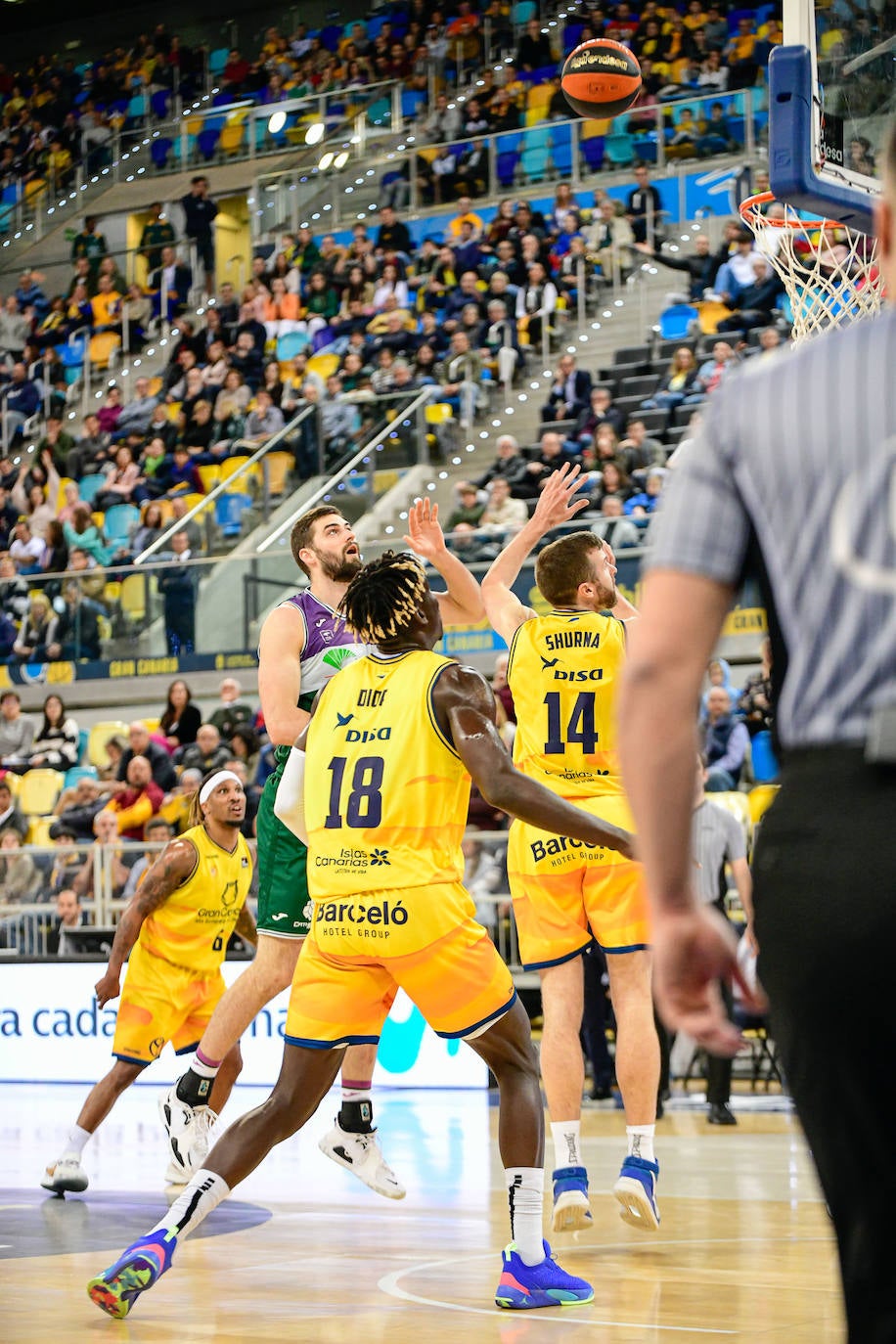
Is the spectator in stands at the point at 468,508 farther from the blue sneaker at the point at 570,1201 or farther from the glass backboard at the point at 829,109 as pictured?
the blue sneaker at the point at 570,1201

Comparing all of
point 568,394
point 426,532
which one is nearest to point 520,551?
point 426,532

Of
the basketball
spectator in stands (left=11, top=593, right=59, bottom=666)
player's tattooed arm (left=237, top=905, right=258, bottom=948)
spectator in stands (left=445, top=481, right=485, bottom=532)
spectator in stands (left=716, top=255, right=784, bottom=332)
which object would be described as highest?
the basketball

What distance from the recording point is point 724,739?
1313 cm

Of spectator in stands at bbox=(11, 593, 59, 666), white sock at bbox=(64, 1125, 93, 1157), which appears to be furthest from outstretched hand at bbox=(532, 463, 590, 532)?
spectator in stands at bbox=(11, 593, 59, 666)

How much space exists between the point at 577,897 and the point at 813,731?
180 inches

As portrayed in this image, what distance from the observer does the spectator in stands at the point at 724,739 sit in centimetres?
1304

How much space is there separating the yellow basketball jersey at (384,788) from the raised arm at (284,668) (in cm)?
164

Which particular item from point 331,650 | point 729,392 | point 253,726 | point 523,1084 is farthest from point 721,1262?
point 253,726

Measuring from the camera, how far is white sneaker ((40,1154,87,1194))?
26.3 ft

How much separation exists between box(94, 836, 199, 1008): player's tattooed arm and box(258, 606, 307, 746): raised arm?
1.79m

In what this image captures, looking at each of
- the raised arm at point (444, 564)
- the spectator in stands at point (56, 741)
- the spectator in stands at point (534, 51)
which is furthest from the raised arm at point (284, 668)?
the spectator in stands at point (534, 51)

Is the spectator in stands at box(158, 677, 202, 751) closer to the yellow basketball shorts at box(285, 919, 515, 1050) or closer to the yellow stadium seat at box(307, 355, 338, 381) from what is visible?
the yellow stadium seat at box(307, 355, 338, 381)

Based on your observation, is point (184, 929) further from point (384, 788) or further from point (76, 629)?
point (76, 629)

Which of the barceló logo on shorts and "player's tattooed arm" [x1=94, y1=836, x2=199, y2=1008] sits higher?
the barceló logo on shorts
